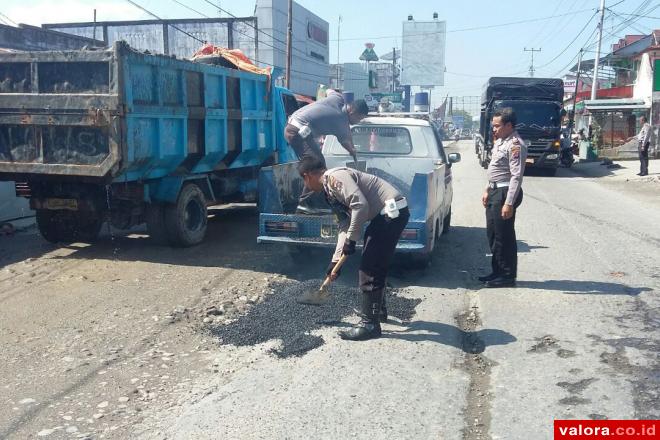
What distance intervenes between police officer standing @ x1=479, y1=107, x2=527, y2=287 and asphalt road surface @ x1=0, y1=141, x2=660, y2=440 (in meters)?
0.33

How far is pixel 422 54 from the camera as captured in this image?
58875 mm

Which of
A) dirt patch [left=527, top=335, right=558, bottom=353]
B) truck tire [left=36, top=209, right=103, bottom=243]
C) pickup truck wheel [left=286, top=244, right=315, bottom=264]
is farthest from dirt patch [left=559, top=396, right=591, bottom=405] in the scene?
truck tire [left=36, top=209, right=103, bottom=243]

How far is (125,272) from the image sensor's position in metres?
7.25

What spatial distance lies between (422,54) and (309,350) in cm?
5727

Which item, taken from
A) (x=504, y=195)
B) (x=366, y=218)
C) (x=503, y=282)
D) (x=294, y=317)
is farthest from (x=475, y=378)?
(x=504, y=195)

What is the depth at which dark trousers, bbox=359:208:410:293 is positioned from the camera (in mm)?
4828

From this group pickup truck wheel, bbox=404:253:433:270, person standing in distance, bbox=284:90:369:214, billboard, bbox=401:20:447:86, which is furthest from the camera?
billboard, bbox=401:20:447:86

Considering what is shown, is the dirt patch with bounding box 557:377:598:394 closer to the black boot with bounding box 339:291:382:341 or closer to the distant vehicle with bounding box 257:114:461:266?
the black boot with bounding box 339:291:382:341

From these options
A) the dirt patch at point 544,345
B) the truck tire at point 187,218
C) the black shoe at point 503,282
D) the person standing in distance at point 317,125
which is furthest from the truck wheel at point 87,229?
the dirt patch at point 544,345

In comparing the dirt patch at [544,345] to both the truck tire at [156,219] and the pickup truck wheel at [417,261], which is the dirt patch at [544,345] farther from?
the truck tire at [156,219]

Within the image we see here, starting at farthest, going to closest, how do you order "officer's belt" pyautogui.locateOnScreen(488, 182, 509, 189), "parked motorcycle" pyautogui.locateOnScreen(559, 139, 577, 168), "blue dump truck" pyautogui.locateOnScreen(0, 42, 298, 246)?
1. "parked motorcycle" pyautogui.locateOnScreen(559, 139, 577, 168)
2. "blue dump truck" pyautogui.locateOnScreen(0, 42, 298, 246)
3. "officer's belt" pyautogui.locateOnScreen(488, 182, 509, 189)

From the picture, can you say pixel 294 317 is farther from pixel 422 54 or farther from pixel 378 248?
pixel 422 54

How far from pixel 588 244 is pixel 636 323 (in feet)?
12.2

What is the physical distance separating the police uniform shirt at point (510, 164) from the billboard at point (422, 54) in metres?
53.5
